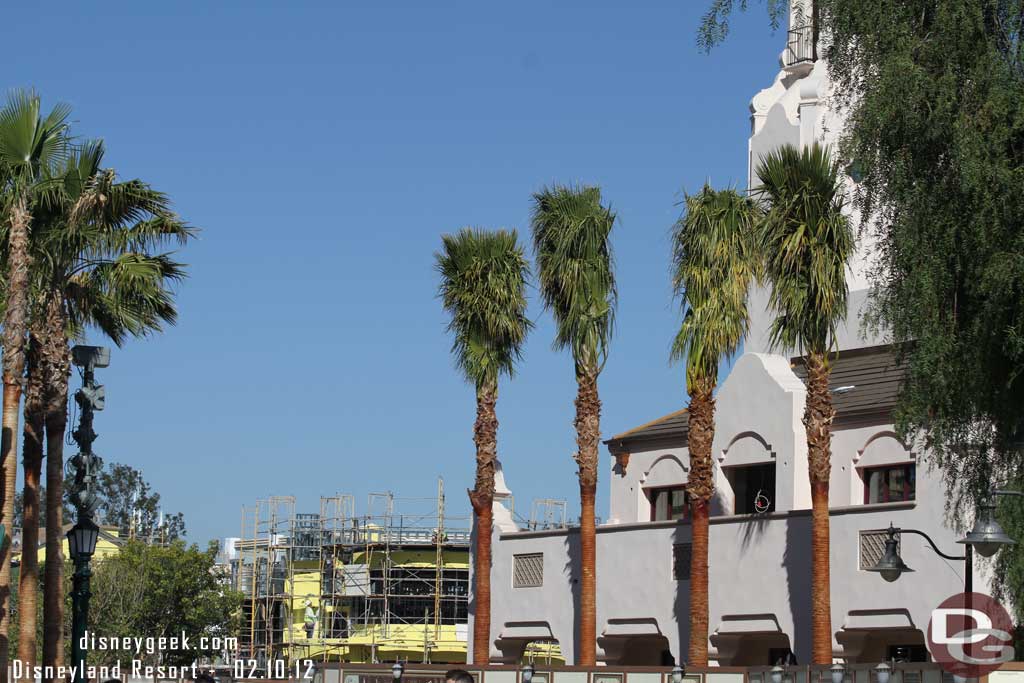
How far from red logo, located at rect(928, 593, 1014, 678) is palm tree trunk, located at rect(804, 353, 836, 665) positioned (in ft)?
6.70

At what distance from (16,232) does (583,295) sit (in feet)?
45.0

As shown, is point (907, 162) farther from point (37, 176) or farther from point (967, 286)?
point (37, 176)

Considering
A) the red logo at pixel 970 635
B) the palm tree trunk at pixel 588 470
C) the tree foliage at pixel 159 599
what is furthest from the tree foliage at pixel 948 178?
the tree foliage at pixel 159 599

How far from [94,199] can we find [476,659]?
13.7 meters

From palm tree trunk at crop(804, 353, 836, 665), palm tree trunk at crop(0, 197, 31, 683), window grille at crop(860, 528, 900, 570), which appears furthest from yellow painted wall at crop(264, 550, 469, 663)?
palm tree trunk at crop(0, 197, 31, 683)

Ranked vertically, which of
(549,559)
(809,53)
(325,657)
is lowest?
(325,657)

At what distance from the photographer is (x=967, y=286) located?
1797 cm

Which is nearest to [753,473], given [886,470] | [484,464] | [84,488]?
[886,470]

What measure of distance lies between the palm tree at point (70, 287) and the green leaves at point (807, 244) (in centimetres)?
1149

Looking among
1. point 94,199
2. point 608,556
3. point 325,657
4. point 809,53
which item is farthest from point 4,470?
point 325,657

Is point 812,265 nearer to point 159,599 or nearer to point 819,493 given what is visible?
point 819,493

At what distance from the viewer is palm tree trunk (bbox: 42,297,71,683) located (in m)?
26.9

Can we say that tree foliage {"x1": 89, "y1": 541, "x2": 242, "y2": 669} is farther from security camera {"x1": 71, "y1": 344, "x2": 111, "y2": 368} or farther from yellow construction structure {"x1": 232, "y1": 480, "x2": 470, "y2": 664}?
security camera {"x1": 71, "y1": 344, "x2": 111, "y2": 368}

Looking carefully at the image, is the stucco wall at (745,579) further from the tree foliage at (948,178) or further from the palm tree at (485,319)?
the tree foliage at (948,178)
